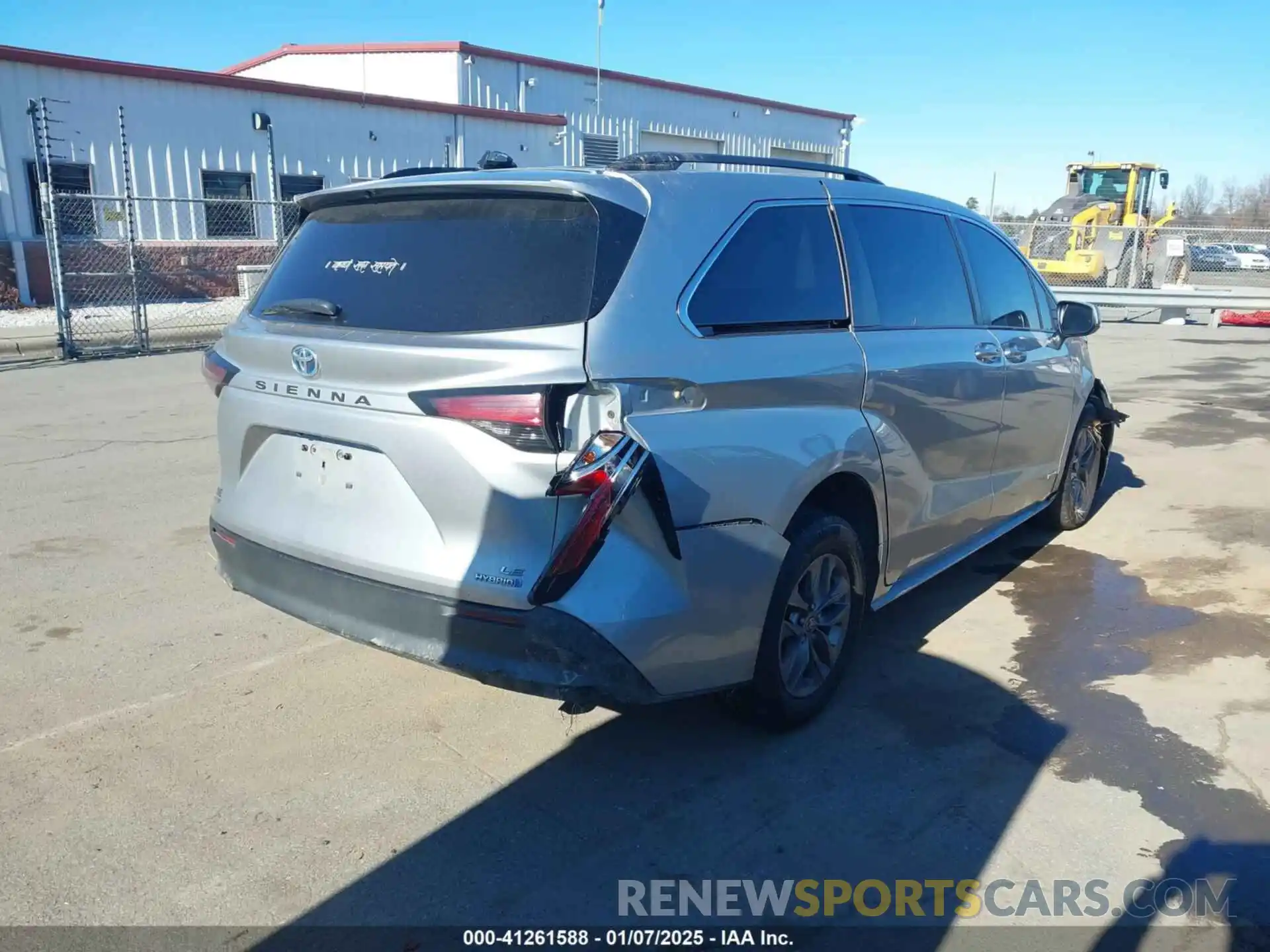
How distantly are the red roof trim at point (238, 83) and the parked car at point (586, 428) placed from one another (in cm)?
1936

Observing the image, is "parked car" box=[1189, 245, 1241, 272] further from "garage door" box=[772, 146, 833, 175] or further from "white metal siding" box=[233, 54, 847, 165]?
"white metal siding" box=[233, 54, 847, 165]

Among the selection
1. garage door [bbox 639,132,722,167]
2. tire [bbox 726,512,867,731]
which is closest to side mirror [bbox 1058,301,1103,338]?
tire [bbox 726,512,867,731]

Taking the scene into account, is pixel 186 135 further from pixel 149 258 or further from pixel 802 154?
pixel 802 154

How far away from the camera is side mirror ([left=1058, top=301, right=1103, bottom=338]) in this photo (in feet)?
19.1

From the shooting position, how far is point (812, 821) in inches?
127

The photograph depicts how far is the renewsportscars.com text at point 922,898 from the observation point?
111 inches

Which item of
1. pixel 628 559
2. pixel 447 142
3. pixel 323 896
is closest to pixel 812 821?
pixel 628 559

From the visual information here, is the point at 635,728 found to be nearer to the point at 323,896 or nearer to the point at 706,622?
the point at 706,622

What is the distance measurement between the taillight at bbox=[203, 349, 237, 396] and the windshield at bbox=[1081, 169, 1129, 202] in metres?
28.7

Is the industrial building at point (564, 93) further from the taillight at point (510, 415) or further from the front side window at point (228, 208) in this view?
the taillight at point (510, 415)

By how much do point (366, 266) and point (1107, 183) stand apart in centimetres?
2901

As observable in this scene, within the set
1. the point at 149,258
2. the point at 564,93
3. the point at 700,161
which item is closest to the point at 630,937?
the point at 700,161

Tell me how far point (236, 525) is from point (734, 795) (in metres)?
1.99

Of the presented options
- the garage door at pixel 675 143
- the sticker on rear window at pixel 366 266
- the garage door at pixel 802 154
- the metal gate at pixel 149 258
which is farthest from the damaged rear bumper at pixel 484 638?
the garage door at pixel 802 154
